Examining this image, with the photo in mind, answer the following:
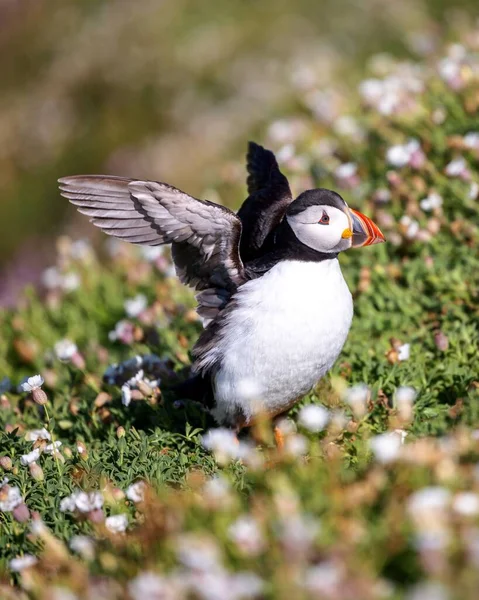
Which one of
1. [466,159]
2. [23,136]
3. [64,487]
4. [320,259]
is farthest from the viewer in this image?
[23,136]

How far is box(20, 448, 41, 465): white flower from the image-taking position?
3721 mm

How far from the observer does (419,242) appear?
5406mm

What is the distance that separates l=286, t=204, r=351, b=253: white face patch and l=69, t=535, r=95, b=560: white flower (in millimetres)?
1671

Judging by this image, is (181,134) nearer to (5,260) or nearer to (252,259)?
(5,260)

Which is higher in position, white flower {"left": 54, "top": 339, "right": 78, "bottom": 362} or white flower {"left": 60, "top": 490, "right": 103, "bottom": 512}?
white flower {"left": 60, "top": 490, "right": 103, "bottom": 512}

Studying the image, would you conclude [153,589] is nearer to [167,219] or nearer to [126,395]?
[167,219]

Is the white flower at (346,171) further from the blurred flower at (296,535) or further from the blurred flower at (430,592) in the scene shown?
the blurred flower at (430,592)

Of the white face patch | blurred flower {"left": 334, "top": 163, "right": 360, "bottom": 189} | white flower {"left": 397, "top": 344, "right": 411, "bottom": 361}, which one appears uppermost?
the white face patch

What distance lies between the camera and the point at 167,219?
12.9ft

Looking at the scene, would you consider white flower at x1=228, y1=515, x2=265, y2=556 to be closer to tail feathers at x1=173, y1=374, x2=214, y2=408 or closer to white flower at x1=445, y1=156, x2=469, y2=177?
tail feathers at x1=173, y1=374, x2=214, y2=408

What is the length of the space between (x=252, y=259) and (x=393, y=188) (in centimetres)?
171

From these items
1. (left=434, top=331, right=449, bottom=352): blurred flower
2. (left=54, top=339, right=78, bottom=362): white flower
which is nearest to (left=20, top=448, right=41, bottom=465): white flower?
(left=54, top=339, right=78, bottom=362): white flower

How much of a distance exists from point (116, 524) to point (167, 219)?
4.94 feet

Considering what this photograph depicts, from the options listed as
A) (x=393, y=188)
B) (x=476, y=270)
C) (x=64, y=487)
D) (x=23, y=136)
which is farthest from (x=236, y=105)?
(x=64, y=487)
